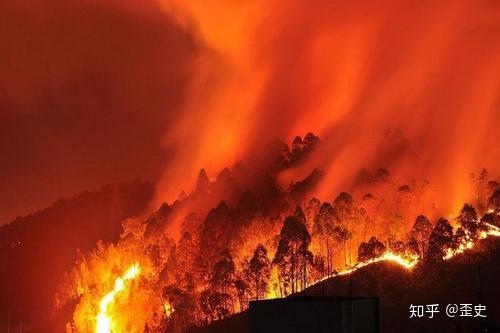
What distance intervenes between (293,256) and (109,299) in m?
34.2

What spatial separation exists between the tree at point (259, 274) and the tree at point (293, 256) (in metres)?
1.52

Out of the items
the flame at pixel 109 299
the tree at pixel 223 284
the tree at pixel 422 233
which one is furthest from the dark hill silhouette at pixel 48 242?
the tree at pixel 422 233

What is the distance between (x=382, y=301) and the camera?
247ft

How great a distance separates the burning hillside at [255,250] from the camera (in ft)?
273

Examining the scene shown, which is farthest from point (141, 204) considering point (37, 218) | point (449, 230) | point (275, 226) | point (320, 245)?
point (449, 230)

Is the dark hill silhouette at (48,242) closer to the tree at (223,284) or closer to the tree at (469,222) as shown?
the tree at (223,284)

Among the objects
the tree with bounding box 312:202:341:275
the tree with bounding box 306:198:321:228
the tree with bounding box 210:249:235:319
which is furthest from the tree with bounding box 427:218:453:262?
the tree with bounding box 210:249:235:319

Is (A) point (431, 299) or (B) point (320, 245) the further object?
(B) point (320, 245)

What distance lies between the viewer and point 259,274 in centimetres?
8594

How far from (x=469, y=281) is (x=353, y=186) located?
4076 cm

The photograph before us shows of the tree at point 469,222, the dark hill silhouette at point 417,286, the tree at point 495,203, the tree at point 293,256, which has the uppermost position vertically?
the tree at point 495,203

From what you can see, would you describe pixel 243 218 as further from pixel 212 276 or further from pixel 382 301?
pixel 382 301

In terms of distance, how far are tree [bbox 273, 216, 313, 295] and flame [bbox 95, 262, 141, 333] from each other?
1148 inches

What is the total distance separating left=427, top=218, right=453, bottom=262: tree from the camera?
260ft
